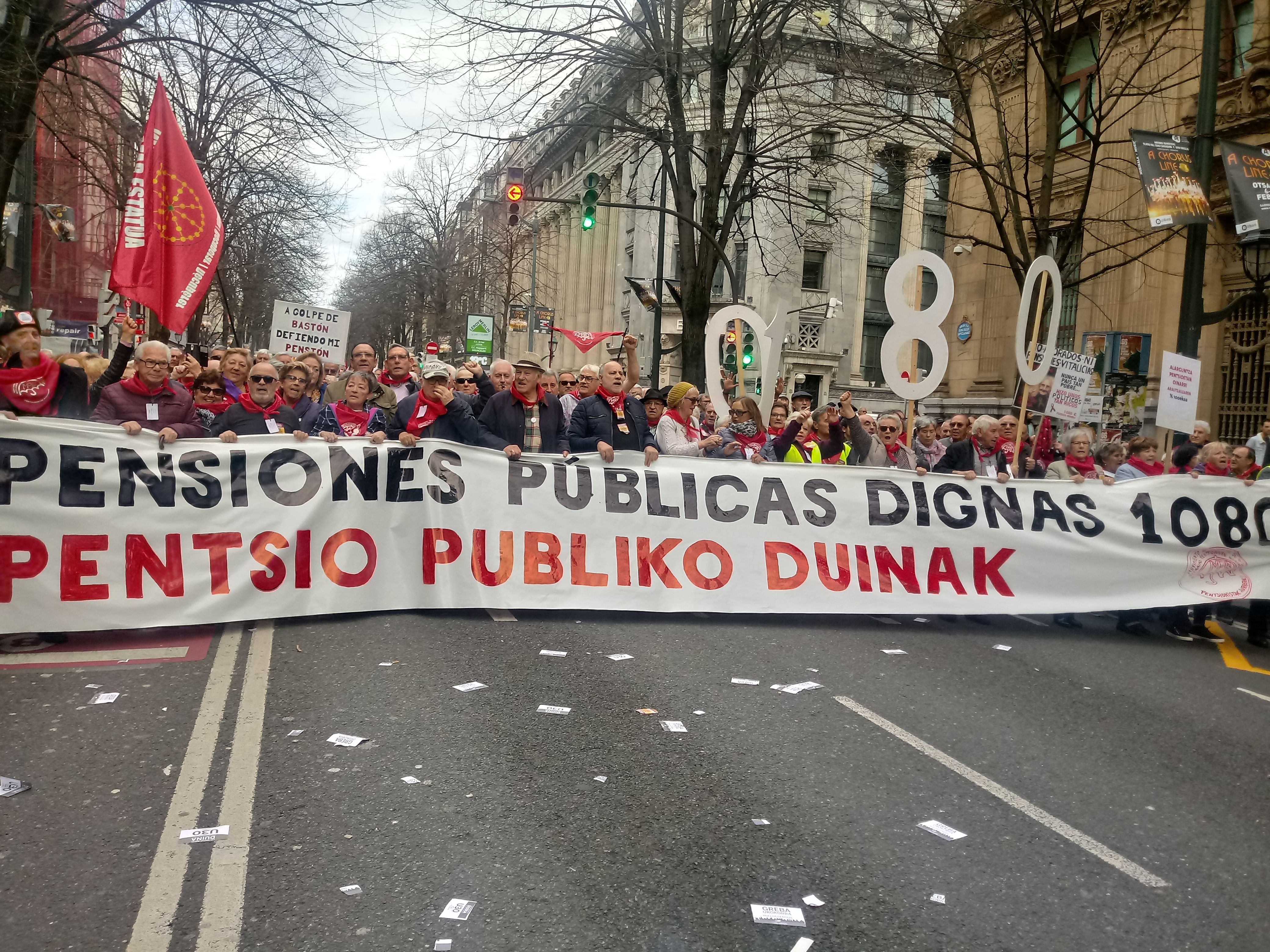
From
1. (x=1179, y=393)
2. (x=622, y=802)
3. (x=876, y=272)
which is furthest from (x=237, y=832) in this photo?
(x=876, y=272)

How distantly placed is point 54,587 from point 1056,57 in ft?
52.1

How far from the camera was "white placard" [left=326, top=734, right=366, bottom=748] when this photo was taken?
4.95 metres

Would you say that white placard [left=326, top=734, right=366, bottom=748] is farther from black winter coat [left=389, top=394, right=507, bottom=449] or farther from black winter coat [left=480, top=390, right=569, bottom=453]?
black winter coat [left=480, top=390, right=569, bottom=453]

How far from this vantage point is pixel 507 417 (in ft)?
28.3

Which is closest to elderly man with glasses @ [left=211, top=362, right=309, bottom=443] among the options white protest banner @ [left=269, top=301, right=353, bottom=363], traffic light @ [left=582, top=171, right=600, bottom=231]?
traffic light @ [left=582, top=171, right=600, bottom=231]

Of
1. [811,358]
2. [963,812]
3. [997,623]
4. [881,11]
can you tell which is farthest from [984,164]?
[811,358]

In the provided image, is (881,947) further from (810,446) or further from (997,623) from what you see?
(810,446)

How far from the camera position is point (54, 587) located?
264 inches

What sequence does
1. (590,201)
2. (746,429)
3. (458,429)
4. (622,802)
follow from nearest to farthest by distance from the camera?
1. (622,802)
2. (458,429)
3. (746,429)
4. (590,201)

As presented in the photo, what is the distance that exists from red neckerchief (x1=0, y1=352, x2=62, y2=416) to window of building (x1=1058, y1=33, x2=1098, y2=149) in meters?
15.8

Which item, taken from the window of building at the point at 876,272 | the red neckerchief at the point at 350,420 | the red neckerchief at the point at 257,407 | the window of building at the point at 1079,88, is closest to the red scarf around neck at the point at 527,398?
the red neckerchief at the point at 350,420

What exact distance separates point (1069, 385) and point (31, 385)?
9784mm

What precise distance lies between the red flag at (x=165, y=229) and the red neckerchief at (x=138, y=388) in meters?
0.47

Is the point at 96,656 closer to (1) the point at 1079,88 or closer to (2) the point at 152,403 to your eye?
(2) the point at 152,403
